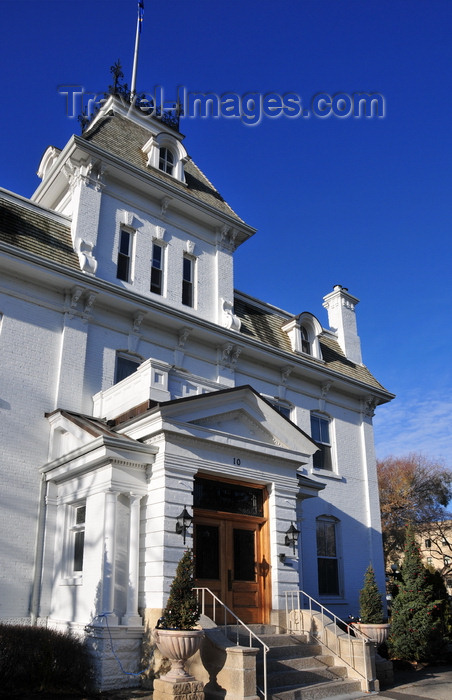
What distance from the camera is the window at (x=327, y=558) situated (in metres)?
18.7

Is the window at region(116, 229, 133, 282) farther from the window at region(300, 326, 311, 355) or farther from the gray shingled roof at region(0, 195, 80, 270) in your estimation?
the window at region(300, 326, 311, 355)

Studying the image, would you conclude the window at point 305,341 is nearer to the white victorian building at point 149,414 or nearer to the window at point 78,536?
the white victorian building at point 149,414

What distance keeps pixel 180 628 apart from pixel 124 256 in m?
10.7

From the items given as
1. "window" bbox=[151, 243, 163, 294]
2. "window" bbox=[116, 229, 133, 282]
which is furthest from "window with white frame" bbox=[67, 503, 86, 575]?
"window" bbox=[151, 243, 163, 294]

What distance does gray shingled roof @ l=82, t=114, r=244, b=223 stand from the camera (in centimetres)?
1789

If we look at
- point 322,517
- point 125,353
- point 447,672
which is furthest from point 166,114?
point 447,672

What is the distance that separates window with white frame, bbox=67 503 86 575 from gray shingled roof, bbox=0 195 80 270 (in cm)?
608

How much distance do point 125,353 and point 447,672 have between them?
11.1 m

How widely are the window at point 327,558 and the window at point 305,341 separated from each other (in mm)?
5769

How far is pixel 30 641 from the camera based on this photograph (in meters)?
10.3

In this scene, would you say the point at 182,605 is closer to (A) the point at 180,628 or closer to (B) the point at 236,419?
(A) the point at 180,628

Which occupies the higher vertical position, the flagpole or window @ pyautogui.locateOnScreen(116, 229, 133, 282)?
the flagpole

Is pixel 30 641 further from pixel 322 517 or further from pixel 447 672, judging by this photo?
pixel 322 517

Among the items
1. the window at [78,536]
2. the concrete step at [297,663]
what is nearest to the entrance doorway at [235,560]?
the concrete step at [297,663]
